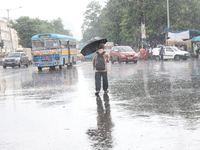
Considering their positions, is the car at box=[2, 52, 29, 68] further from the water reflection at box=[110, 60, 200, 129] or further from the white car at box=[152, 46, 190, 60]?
the water reflection at box=[110, 60, 200, 129]

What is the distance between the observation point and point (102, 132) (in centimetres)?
623

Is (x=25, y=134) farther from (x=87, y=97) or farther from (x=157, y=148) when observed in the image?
(x=87, y=97)

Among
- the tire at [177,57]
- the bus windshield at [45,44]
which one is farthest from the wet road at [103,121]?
the tire at [177,57]

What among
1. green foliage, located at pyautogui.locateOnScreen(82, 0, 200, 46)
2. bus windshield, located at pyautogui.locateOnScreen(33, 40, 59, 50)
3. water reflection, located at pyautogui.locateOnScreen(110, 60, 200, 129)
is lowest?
water reflection, located at pyautogui.locateOnScreen(110, 60, 200, 129)

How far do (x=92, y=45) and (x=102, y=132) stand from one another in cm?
607

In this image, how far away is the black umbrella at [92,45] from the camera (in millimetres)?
11728

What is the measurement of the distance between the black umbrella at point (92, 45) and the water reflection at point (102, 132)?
336 centimetres

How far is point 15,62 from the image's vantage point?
41.7 metres

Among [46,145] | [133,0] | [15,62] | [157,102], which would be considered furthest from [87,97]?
[133,0]

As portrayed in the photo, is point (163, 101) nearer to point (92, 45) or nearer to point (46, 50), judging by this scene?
point (92, 45)

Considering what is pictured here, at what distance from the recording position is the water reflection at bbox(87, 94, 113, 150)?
17.7ft

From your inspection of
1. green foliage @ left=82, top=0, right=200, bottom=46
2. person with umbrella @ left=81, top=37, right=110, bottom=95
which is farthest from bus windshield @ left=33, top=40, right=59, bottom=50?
green foliage @ left=82, top=0, right=200, bottom=46

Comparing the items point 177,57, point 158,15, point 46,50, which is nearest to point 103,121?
point 46,50

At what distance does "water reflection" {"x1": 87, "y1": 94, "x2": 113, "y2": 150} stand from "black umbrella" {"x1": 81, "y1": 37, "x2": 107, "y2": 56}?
11.0ft
